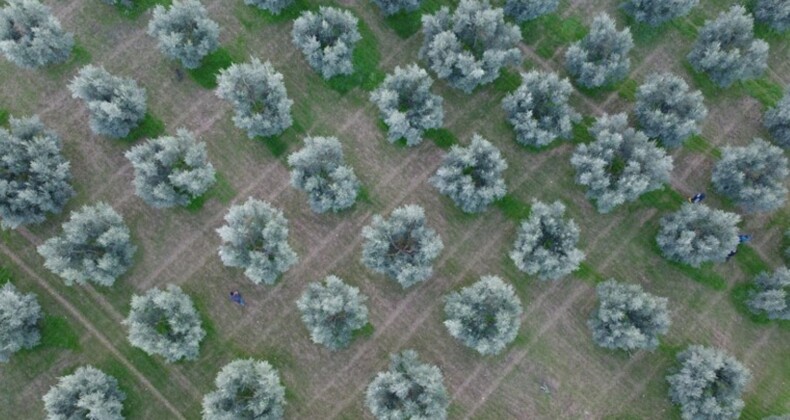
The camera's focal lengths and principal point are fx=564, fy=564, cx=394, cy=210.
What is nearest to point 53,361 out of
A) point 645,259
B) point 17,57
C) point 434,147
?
point 17,57

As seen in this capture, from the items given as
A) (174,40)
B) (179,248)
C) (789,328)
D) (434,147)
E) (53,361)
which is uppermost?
(789,328)

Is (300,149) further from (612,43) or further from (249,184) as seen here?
(612,43)

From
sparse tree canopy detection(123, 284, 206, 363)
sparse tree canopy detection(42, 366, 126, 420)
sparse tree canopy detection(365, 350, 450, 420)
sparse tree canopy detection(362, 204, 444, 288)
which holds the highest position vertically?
sparse tree canopy detection(362, 204, 444, 288)

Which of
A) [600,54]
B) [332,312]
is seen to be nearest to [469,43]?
[600,54]

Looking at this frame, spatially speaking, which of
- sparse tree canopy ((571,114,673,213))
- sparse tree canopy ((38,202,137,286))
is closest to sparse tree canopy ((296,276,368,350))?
sparse tree canopy ((38,202,137,286))

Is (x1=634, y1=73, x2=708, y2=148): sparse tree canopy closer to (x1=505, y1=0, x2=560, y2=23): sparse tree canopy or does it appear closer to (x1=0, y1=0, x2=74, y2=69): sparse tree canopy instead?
(x1=505, y1=0, x2=560, y2=23): sparse tree canopy

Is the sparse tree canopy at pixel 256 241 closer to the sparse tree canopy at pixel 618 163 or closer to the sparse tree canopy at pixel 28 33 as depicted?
the sparse tree canopy at pixel 28 33

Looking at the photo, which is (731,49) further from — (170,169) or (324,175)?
(170,169)
